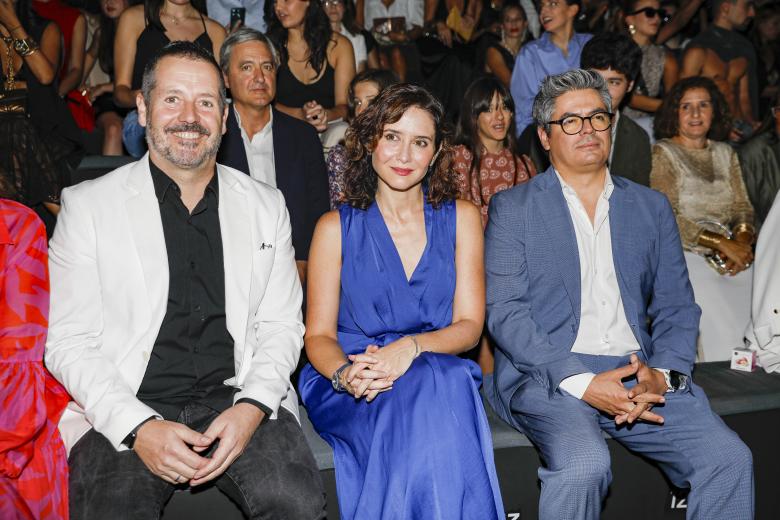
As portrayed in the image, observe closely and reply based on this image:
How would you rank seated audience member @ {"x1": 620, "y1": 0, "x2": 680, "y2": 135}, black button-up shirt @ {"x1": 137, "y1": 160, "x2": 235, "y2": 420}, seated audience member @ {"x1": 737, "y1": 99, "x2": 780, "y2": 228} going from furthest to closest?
seated audience member @ {"x1": 620, "y1": 0, "x2": 680, "y2": 135} < seated audience member @ {"x1": 737, "y1": 99, "x2": 780, "y2": 228} < black button-up shirt @ {"x1": 137, "y1": 160, "x2": 235, "y2": 420}

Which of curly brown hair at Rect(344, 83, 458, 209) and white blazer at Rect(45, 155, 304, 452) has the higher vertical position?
curly brown hair at Rect(344, 83, 458, 209)

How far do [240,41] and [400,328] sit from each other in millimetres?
1755

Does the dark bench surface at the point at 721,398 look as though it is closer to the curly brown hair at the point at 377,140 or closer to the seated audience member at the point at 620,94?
the curly brown hair at the point at 377,140

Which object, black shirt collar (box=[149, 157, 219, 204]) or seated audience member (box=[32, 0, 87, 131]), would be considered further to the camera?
seated audience member (box=[32, 0, 87, 131])

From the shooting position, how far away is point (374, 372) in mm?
2320

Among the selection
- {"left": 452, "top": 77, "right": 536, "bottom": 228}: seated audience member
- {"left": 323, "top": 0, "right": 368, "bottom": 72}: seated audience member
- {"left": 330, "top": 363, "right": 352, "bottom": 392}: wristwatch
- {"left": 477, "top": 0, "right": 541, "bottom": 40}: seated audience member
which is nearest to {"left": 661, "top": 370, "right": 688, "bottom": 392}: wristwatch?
{"left": 330, "top": 363, "right": 352, "bottom": 392}: wristwatch

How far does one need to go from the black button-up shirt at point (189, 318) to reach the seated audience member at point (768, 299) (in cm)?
219

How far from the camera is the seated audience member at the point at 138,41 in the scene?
399cm

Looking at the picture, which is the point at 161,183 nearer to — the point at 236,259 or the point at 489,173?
the point at 236,259

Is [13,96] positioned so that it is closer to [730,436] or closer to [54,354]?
[54,354]

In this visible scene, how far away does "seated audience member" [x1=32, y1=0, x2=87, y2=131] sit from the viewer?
446 centimetres

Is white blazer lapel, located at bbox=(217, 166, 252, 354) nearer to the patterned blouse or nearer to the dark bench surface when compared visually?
the dark bench surface

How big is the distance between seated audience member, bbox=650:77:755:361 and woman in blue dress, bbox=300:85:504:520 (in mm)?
1826

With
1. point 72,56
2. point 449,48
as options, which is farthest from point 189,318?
point 449,48
